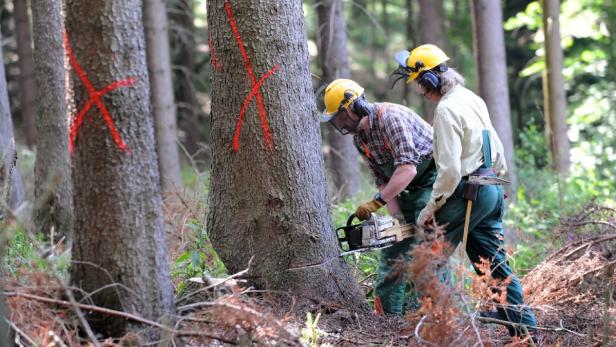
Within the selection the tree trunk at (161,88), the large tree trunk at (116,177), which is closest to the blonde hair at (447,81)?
the large tree trunk at (116,177)

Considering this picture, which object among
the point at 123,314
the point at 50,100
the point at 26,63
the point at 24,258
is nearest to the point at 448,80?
the point at 123,314

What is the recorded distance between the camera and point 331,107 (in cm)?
566

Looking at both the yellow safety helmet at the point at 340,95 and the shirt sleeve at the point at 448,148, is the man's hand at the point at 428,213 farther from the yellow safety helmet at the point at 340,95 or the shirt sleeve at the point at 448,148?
the yellow safety helmet at the point at 340,95

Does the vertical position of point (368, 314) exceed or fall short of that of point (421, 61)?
it falls short

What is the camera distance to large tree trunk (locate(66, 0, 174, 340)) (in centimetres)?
378

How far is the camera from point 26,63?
17.3 metres

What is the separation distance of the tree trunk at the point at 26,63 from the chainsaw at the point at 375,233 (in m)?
13.2

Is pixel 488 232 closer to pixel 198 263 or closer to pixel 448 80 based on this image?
pixel 448 80

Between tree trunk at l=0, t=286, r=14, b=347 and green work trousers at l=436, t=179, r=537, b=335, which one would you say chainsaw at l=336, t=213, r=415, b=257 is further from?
tree trunk at l=0, t=286, r=14, b=347

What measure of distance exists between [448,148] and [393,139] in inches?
24.0

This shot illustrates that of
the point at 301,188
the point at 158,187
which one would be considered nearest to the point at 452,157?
the point at 301,188

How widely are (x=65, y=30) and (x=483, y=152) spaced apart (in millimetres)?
2970

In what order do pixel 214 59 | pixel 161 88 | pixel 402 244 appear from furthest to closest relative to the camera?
pixel 161 88 < pixel 402 244 < pixel 214 59

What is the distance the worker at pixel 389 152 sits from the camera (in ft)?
18.2
